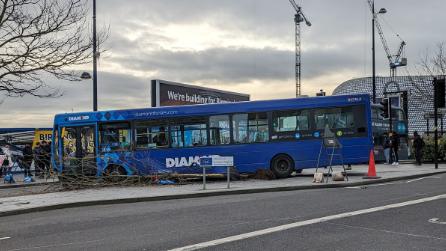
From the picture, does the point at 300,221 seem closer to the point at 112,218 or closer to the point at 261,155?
the point at 112,218

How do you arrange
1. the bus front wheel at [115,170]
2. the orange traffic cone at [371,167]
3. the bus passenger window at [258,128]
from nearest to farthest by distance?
the orange traffic cone at [371,167], the bus front wheel at [115,170], the bus passenger window at [258,128]

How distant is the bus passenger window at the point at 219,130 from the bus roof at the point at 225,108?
0.80 feet

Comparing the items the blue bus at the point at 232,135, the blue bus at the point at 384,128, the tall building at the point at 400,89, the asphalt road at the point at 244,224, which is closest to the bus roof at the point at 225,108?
the blue bus at the point at 232,135

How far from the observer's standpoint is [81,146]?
2020cm

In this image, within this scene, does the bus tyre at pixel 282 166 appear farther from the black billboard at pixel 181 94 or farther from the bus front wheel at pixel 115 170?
the black billboard at pixel 181 94

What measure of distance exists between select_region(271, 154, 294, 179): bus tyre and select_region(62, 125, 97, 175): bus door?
671cm

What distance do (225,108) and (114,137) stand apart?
442 cm

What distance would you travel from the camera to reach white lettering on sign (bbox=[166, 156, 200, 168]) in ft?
65.3

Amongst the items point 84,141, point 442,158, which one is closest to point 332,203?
point 84,141

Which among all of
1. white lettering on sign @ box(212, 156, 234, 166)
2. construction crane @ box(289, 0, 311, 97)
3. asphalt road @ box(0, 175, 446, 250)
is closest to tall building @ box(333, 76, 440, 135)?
construction crane @ box(289, 0, 311, 97)

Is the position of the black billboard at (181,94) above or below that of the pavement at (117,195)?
above

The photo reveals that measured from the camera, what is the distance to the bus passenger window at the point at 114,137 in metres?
20.0

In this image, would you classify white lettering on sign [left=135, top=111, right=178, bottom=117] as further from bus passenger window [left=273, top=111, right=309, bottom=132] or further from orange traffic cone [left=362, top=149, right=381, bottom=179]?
orange traffic cone [left=362, top=149, right=381, bottom=179]

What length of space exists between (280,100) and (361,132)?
3257mm
